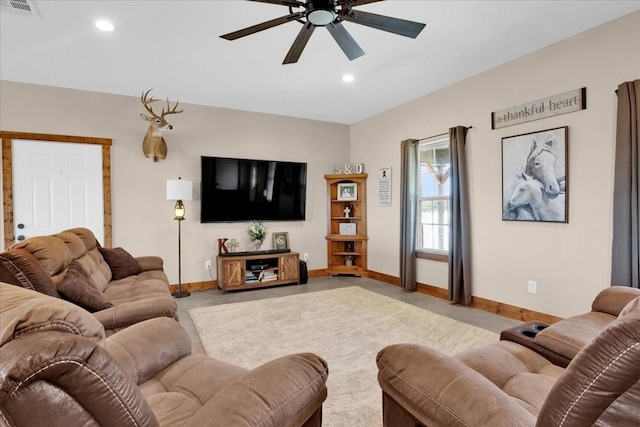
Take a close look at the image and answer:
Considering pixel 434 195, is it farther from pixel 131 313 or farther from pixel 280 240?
pixel 131 313

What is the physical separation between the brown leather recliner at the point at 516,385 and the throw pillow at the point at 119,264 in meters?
3.07

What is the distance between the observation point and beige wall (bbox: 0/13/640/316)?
296cm

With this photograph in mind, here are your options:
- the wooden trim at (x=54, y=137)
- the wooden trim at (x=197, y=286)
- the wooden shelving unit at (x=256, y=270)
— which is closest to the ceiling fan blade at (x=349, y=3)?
the wooden shelving unit at (x=256, y=270)

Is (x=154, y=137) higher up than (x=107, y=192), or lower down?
higher up

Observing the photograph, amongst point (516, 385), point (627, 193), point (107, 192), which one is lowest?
point (516, 385)

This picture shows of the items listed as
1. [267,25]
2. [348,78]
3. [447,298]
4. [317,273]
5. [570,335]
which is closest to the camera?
[570,335]

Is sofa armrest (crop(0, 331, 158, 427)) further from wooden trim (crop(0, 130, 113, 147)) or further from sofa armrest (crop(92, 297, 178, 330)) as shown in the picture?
wooden trim (crop(0, 130, 113, 147))

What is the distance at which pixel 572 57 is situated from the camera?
310 cm

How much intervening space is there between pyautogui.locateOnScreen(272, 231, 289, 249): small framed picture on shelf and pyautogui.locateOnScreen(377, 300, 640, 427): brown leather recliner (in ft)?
13.5

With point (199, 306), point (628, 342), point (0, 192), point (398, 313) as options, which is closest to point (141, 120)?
point (0, 192)

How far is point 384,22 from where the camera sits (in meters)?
2.14

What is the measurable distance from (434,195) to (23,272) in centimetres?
437

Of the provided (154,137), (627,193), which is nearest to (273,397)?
(627,193)

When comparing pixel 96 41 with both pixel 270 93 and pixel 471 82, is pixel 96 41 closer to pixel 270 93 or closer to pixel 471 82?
pixel 270 93
